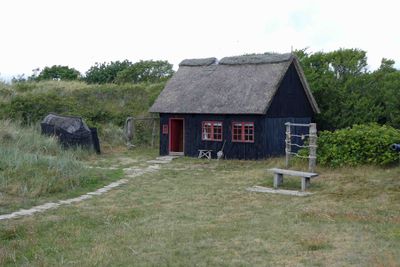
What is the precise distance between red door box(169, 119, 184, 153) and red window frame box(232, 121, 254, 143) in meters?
3.14

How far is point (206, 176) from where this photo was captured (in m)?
17.2

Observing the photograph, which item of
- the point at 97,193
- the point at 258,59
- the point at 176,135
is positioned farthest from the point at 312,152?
the point at 176,135

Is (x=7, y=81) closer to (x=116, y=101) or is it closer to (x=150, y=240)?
(x=116, y=101)

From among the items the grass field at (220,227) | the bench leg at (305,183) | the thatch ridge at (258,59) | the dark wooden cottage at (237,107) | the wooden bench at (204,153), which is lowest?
the grass field at (220,227)

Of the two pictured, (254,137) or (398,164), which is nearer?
(398,164)

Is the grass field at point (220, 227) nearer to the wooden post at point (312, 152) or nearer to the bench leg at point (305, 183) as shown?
the bench leg at point (305, 183)

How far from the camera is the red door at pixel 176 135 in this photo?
23.4 m

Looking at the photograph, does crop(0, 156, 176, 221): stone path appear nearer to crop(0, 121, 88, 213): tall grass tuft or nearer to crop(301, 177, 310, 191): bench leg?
crop(0, 121, 88, 213): tall grass tuft

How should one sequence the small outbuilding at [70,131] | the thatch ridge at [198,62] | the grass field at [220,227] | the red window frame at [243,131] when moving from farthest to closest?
the thatch ridge at [198,62] → the small outbuilding at [70,131] → the red window frame at [243,131] → the grass field at [220,227]

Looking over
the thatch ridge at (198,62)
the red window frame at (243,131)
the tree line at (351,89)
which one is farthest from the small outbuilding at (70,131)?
the tree line at (351,89)

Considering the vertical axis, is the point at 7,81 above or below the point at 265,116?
above

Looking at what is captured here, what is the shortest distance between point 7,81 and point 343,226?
30.7m

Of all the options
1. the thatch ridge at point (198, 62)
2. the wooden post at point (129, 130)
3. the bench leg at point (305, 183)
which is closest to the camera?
the bench leg at point (305, 183)

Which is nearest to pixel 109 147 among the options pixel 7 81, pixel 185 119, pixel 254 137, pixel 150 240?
pixel 185 119
